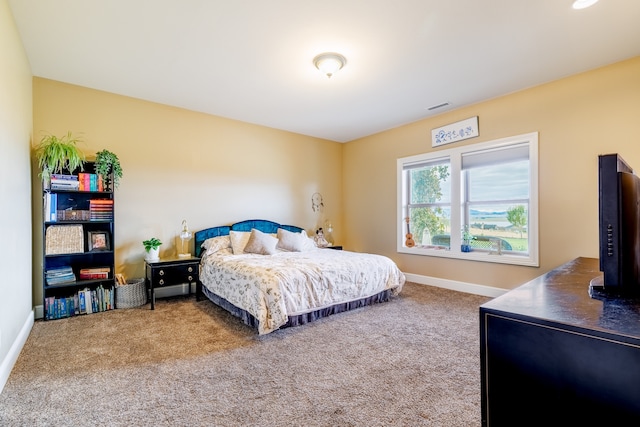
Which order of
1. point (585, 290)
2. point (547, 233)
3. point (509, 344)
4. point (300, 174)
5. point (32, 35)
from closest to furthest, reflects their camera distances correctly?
point (509, 344) → point (585, 290) → point (32, 35) → point (547, 233) → point (300, 174)

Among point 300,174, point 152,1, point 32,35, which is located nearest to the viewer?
point 152,1

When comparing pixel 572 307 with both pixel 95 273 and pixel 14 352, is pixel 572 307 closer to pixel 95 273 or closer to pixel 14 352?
pixel 14 352

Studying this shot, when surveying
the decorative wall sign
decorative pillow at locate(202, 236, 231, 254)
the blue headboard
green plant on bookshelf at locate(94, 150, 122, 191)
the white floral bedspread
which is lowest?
the white floral bedspread

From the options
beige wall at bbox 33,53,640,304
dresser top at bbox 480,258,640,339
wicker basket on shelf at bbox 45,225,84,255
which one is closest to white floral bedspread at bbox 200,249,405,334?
beige wall at bbox 33,53,640,304

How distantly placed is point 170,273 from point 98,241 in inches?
35.0

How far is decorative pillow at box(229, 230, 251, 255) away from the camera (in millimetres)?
4348

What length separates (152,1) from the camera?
227 centimetres

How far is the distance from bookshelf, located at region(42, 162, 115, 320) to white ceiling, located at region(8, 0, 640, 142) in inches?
50.0

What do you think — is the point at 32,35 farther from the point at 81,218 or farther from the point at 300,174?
the point at 300,174

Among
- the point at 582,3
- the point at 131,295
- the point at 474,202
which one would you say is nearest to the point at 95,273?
the point at 131,295

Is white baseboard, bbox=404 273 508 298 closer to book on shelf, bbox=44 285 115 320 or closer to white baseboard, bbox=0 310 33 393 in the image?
book on shelf, bbox=44 285 115 320

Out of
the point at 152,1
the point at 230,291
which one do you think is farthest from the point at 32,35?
the point at 230,291

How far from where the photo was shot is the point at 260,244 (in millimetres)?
4348

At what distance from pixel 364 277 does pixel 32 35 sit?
3983mm
